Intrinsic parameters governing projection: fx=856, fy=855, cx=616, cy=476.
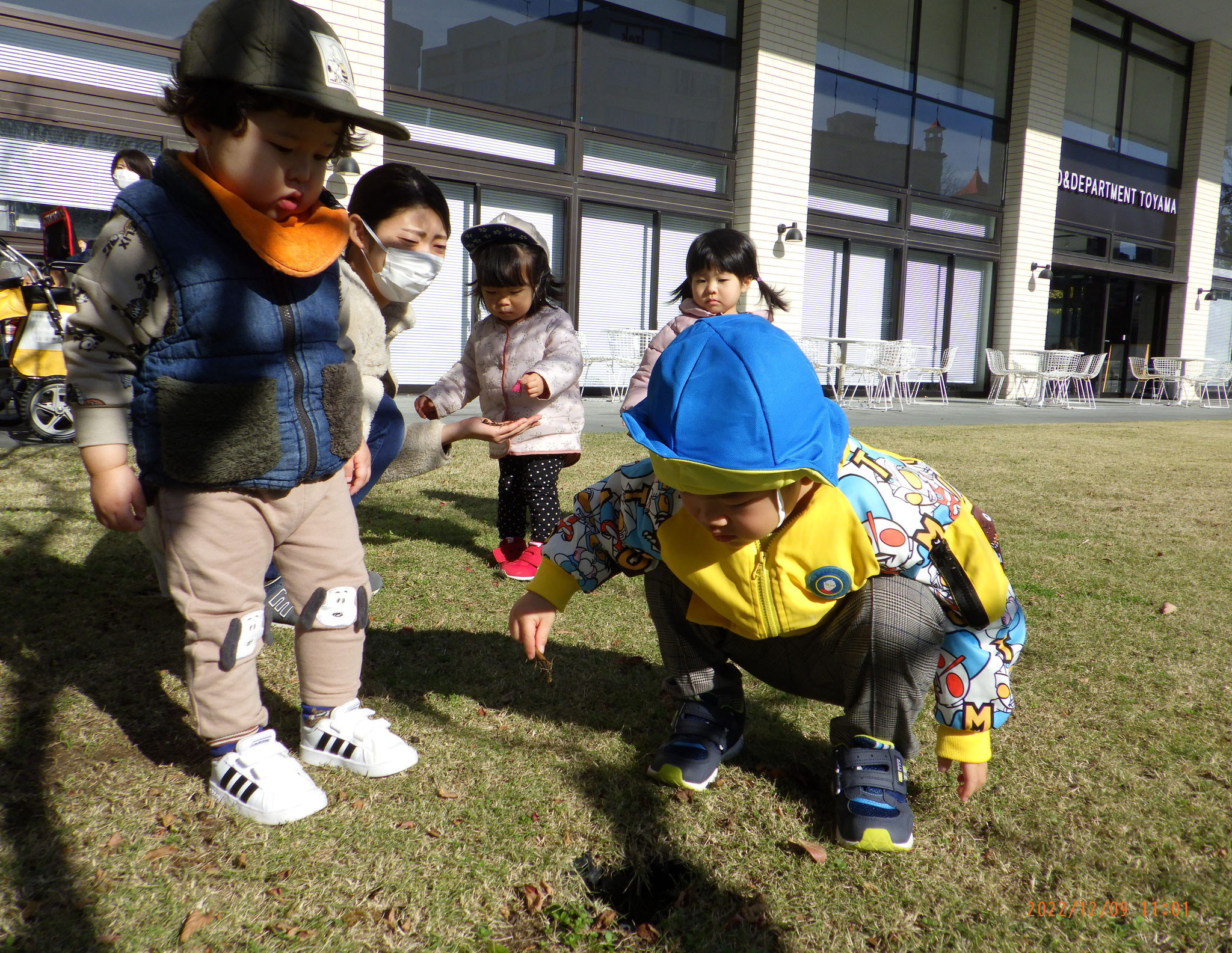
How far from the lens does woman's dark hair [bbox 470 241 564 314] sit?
3.34 metres

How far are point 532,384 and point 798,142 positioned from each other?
384 inches

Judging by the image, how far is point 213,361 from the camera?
1.65m

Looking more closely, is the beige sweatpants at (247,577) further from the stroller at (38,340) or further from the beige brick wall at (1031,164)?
the beige brick wall at (1031,164)

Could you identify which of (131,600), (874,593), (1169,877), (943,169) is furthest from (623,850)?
(943,169)

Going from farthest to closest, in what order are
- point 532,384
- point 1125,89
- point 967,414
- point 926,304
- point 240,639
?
1. point 1125,89
2. point 926,304
3. point 967,414
4. point 532,384
5. point 240,639

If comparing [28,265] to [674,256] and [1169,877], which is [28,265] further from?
[674,256]

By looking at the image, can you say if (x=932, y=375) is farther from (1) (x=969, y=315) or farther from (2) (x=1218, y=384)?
(2) (x=1218, y=384)

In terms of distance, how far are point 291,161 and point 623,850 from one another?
1483mm

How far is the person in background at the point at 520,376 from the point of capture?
3373mm

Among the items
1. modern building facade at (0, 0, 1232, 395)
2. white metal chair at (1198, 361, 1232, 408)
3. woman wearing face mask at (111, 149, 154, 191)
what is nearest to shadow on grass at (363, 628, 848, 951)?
woman wearing face mask at (111, 149, 154, 191)

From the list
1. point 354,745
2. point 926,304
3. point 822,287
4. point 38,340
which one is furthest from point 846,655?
point 926,304

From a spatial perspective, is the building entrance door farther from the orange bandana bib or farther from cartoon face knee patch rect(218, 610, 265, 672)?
cartoon face knee patch rect(218, 610, 265, 672)

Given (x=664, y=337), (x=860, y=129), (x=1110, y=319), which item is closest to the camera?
(x=664, y=337)
